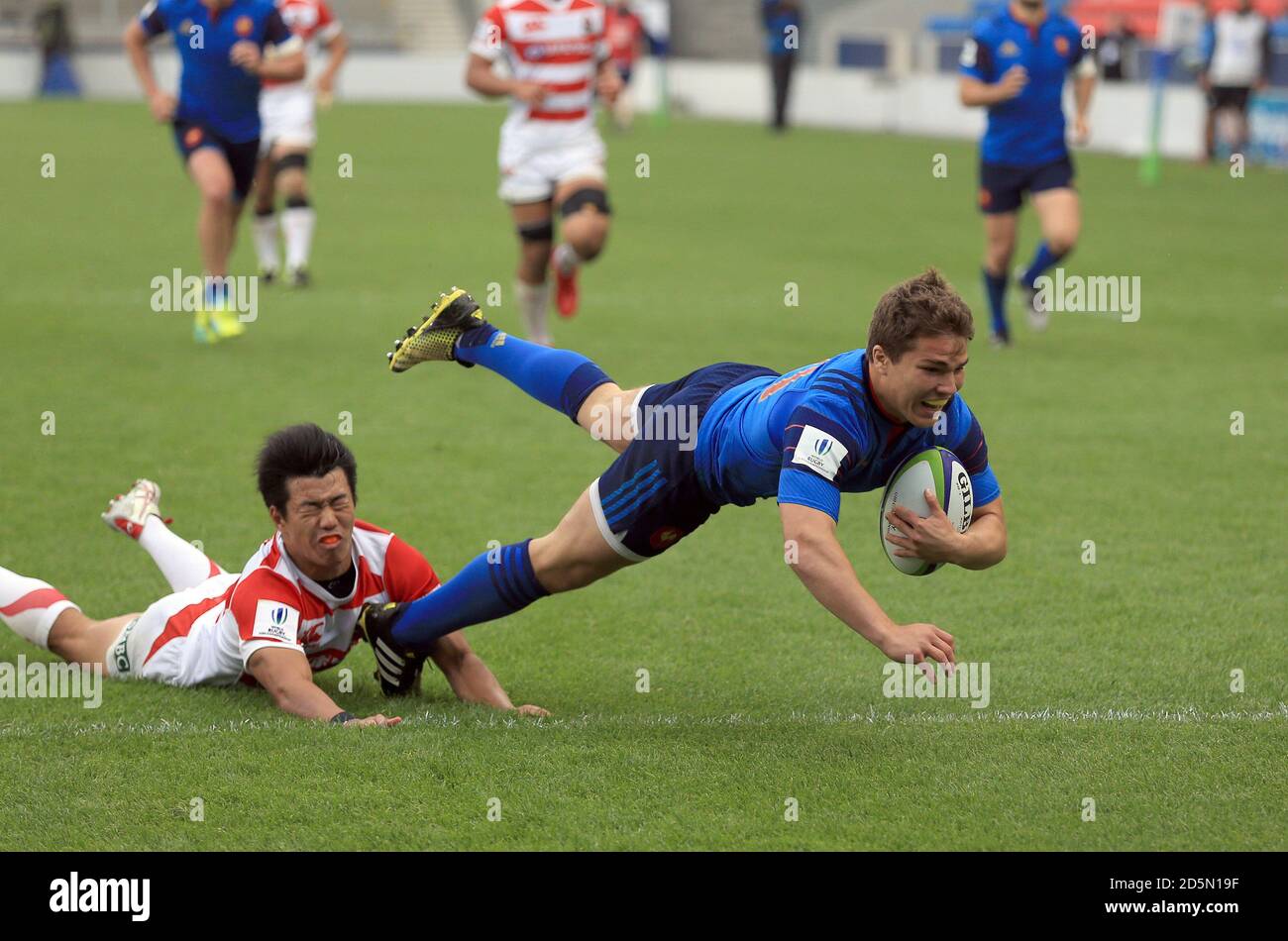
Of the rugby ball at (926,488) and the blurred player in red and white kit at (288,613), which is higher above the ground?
the rugby ball at (926,488)

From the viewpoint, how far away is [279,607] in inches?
195

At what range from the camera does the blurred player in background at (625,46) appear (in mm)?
30547

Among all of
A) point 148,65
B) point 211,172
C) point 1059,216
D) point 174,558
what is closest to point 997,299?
point 1059,216

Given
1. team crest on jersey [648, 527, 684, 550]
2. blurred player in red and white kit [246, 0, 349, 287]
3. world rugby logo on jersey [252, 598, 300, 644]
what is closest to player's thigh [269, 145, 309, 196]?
blurred player in red and white kit [246, 0, 349, 287]

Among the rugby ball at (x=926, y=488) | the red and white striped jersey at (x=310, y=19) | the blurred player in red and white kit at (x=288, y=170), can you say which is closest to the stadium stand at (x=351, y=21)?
the red and white striped jersey at (x=310, y=19)

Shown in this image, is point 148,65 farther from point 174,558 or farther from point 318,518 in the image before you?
point 318,518

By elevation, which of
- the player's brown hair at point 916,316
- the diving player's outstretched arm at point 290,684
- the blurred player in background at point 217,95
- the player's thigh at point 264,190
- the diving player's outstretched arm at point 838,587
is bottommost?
the diving player's outstretched arm at point 290,684

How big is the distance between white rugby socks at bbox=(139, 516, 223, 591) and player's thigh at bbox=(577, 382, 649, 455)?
149cm

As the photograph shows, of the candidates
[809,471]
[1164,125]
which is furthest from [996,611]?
[1164,125]

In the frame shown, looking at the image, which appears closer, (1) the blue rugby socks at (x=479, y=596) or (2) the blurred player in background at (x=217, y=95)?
(1) the blue rugby socks at (x=479, y=596)

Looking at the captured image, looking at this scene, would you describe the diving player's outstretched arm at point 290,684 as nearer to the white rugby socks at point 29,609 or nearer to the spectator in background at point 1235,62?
the white rugby socks at point 29,609

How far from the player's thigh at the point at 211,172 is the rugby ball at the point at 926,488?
6.95 metres

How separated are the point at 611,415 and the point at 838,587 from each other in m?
1.29

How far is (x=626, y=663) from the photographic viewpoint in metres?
5.58
